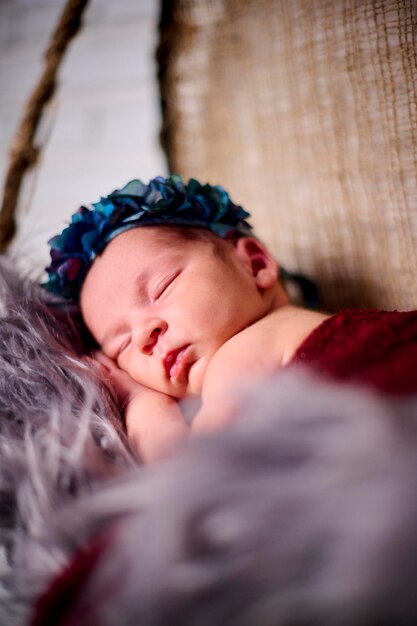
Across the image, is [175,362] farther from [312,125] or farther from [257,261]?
[312,125]

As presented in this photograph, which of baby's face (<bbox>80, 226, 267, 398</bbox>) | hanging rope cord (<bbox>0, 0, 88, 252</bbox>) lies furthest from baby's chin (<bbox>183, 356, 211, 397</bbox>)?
hanging rope cord (<bbox>0, 0, 88, 252</bbox>)

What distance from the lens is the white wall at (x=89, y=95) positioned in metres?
1.64

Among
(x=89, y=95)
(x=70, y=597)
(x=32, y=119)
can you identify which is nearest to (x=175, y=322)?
(x=70, y=597)

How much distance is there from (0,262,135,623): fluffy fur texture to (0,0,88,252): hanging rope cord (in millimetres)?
136

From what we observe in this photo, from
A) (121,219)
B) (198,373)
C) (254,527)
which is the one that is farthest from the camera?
(121,219)

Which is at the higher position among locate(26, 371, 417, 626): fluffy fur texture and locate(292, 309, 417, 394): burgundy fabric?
locate(292, 309, 417, 394): burgundy fabric

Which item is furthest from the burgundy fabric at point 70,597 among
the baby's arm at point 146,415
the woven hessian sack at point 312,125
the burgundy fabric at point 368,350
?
the woven hessian sack at point 312,125

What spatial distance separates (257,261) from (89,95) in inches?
48.8

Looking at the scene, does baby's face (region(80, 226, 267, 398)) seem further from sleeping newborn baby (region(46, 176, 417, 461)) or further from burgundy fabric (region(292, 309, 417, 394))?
burgundy fabric (region(292, 309, 417, 394))

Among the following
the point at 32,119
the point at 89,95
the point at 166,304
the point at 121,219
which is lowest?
the point at 166,304

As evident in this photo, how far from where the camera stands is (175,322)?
64 cm

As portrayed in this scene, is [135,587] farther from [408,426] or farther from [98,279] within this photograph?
[98,279]

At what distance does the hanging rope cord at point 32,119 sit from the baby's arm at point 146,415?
0.32 meters

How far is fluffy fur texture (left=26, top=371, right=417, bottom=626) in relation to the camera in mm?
319
